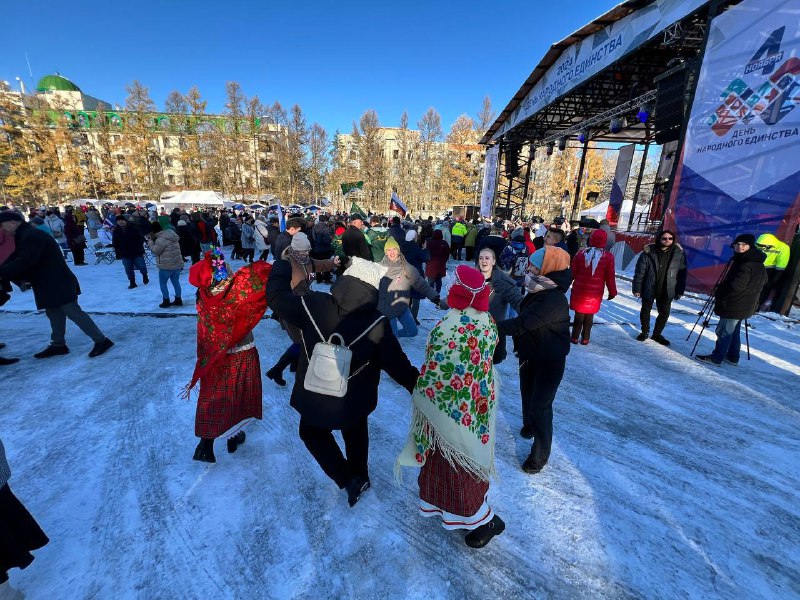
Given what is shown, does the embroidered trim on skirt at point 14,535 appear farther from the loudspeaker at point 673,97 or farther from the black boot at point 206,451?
the loudspeaker at point 673,97

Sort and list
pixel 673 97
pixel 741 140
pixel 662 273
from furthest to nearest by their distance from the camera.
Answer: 1. pixel 673 97
2. pixel 741 140
3. pixel 662 273

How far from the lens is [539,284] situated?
2.42 meters

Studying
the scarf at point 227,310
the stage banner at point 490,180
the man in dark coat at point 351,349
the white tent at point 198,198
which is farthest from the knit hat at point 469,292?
the white tent at point 198,198

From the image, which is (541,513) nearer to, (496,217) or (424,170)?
(496,217)

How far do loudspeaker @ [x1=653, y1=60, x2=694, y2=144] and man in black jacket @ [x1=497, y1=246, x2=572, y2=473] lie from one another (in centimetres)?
830

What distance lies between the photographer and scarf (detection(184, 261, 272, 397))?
2.28 meters

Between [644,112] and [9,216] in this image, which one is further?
[644,112]

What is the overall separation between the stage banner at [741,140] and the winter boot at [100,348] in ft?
36.2

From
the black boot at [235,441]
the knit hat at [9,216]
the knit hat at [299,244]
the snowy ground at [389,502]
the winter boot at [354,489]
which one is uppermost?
the knit hat at [9,216]

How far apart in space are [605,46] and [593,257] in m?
7.51

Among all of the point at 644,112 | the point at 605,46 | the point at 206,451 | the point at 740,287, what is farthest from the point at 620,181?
the point at 206,451

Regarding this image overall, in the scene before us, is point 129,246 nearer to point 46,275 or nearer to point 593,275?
point 46,275

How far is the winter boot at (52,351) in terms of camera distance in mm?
4234

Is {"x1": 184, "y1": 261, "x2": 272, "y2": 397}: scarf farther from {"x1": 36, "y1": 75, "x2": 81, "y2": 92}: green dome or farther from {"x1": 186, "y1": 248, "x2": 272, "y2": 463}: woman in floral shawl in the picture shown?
{"x1": 36, "y1": 75, "x2": 81, "y2": 92}: green dome
